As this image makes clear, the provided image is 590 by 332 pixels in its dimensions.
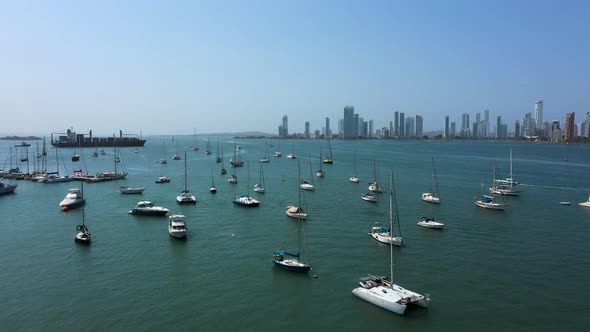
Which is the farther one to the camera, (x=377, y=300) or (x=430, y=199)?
(x=430, y=199)

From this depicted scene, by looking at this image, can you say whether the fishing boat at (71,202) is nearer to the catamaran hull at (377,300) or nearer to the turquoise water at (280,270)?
the turquoise water at (280,270)

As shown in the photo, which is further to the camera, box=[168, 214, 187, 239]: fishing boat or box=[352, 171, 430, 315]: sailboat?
box=[168, 214, 187, 239]: fishing boat

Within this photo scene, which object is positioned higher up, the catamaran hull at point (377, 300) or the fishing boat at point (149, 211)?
the fishing boat at point (149, 211)

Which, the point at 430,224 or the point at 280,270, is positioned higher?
the point at 430,224

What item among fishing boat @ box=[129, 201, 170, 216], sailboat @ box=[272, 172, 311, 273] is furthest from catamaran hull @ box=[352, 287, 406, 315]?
fishing boat @ box=[129, 201, 170, 216]

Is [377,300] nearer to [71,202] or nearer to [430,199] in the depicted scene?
[430,199]

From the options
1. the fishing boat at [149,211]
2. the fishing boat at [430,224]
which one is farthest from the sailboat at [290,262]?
the fishing boat at [149,211]

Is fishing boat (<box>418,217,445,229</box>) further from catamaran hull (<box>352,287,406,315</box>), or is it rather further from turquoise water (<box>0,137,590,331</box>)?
catamaran hull (<box>352,287,406,315</box>)

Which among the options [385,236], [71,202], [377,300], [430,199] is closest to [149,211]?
[71,202]
